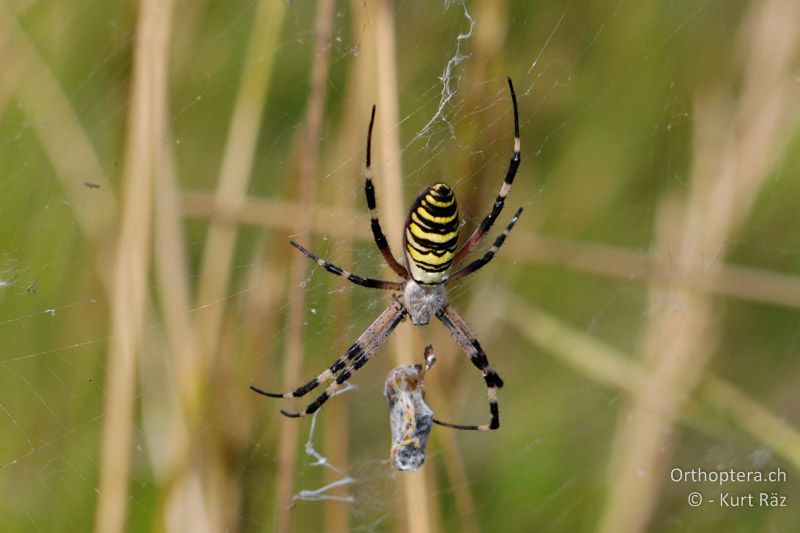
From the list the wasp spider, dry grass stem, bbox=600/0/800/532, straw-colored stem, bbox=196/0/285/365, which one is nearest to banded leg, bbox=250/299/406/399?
the wasp spider

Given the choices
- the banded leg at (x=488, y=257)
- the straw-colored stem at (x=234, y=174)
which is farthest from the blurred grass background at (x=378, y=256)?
the banded leg at (x=488, y=257)

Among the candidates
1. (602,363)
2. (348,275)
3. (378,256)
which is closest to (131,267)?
(348,275)

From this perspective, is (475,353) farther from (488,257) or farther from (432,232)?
(432,232)

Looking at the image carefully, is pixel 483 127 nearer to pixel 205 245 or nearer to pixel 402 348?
pixel 402 348

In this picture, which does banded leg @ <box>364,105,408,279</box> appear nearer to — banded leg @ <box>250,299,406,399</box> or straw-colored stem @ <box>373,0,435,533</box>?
straw-colored stem @ <box>373,0,435,533</box>

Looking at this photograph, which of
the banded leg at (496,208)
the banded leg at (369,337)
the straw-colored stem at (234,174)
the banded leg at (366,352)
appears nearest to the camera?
the straw-colored stem at (234,174)

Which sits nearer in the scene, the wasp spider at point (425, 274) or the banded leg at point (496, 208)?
the wasp spider at point (425, 274)

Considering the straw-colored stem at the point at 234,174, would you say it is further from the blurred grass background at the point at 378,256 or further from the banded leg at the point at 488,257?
the banded leg at the point at 488,257
